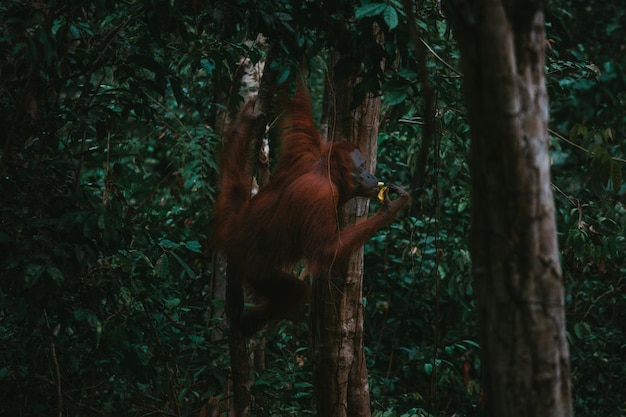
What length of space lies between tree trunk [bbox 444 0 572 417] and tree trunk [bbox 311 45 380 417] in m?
1.89

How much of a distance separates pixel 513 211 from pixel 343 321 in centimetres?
209

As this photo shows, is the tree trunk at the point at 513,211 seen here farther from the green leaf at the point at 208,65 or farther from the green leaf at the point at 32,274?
the green leaf at the point at 208,65

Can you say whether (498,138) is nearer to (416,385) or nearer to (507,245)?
(507,245)

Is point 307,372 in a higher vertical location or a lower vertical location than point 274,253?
lower

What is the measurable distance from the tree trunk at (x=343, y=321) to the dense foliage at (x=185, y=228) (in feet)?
0.73

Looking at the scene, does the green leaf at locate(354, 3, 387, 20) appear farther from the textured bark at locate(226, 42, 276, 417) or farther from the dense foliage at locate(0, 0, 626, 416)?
the textured bark at locate(226, 42, 276, 417)

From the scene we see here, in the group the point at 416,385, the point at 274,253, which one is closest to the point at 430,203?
the point at 416,385

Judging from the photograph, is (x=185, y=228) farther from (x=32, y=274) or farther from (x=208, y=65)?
(x=32, y=274)

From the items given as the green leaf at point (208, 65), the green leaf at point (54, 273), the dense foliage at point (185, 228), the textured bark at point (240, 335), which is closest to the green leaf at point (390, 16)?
the dense foliage at point (185, 228)

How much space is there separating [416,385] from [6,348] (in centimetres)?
307

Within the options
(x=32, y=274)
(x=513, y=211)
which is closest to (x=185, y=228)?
(x=32, y=274)

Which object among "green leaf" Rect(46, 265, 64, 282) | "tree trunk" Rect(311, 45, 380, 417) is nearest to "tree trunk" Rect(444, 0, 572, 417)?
"green leaf" Rect(46, 265, 64, 282)

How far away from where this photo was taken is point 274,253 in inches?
166

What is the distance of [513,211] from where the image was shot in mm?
1946
